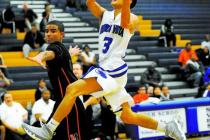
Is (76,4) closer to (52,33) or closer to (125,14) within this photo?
(52,33)

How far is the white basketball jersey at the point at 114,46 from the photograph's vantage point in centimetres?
597

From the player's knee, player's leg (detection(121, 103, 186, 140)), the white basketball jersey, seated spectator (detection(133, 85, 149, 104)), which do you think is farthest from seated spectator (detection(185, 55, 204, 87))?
the player's knee

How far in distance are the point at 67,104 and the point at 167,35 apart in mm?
12125

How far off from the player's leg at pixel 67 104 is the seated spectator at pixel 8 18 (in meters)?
9.44

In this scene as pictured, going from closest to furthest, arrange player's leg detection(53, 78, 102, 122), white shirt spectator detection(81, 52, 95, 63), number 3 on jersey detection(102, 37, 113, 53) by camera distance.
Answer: player's leg detection(53, 78, 102, 122) → number 3 on jersey detection(102, 37, 113, 53) → white shirt spectator detection(81, 52, 95, 63)

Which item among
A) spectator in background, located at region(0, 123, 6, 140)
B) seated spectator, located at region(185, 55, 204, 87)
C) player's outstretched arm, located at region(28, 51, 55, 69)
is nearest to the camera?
player's outstretched arm, located at region(28, 51, 55, 69)

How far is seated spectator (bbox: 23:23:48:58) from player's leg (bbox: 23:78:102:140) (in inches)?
321

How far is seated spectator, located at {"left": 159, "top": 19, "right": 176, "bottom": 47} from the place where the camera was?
17391 mm

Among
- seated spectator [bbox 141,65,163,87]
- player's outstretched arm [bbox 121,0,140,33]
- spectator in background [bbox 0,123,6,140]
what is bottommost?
spectator in background [bbox 0,123,6,140]

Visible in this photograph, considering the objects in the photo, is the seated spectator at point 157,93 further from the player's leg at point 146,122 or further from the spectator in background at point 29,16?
the player's leg at point 146,122

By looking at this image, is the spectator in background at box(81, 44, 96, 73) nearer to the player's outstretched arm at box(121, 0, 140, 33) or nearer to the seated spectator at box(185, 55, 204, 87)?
the seated spectator at box(185, 55, 204, 87)

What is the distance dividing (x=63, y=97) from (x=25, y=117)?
4795 millimetres

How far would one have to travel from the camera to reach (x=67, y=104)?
563 centimetres

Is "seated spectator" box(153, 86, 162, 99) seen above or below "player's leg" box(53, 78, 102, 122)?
below
